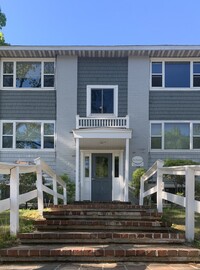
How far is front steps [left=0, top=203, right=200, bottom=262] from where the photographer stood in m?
4.62

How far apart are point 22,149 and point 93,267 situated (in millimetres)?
12289

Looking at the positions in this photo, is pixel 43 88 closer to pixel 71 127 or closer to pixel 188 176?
pixel 71 127

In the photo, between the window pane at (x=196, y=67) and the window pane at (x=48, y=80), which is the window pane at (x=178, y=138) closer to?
the window pane at (x=196, y=67)

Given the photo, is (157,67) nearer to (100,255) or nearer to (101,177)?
(101,177)

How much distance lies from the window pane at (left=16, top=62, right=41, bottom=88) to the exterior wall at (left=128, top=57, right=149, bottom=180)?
4335 millimetres

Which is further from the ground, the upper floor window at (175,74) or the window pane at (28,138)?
the upper floor window at (175,74)

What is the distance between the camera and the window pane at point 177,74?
53.2 feet

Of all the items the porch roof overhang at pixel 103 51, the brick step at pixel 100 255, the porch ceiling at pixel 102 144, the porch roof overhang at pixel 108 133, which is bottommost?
the brick step at pixel 100 255

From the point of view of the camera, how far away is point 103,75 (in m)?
16.2

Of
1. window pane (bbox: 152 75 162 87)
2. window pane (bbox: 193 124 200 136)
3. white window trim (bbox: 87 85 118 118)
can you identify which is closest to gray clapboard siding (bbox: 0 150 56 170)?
white window trim (bbox: 87 85 118 118)

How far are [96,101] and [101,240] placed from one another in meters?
11.3

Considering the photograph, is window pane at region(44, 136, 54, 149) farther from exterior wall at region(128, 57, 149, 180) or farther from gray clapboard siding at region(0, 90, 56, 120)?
exterior wall at region(128, 57, 149, 180)

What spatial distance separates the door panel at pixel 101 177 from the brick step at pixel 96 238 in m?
10.4

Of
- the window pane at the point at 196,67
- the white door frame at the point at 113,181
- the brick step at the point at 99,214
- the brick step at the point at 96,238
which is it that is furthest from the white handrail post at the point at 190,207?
the window pane at the point at 196,67
